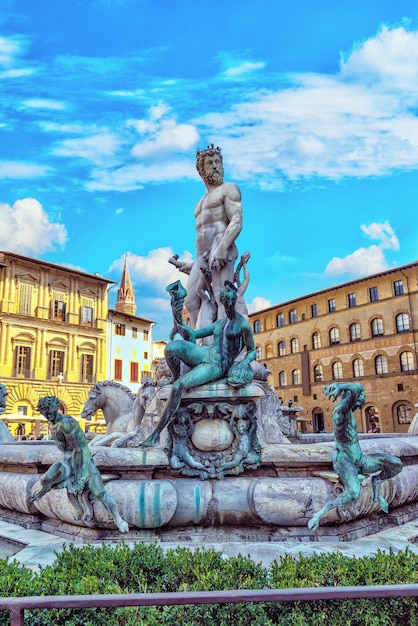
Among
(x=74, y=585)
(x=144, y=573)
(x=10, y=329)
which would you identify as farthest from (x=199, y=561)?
(x=10, y=329)

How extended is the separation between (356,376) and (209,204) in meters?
42.9

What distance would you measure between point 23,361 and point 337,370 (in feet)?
94.2

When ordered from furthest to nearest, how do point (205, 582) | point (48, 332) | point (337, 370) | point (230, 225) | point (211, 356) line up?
point (337, 370), point (48, 332), point (230, 225), point (211, 356), point (205, 582)

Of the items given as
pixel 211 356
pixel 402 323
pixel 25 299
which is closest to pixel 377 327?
pixel 402 323

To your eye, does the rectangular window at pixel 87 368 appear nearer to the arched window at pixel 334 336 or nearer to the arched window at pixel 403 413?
Result: the arched window at pixel 334 336

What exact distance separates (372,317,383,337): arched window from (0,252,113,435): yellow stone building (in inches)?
1002

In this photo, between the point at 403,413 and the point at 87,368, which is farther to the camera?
the point at 87,368

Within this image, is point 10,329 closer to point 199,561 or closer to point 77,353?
point 77,353

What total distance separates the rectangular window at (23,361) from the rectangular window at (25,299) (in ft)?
10.4

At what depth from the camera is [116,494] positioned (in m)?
4.93

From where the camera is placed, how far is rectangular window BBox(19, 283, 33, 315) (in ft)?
148

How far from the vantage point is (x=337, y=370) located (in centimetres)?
5088

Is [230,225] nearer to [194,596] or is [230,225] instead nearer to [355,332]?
[194,596]

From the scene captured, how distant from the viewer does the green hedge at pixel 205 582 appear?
2.58 m
